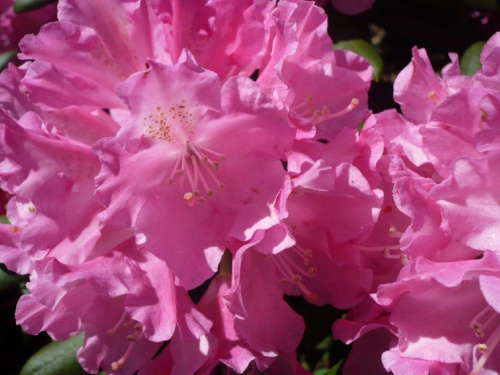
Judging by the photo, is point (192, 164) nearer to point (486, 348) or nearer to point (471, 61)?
point (486, 348)

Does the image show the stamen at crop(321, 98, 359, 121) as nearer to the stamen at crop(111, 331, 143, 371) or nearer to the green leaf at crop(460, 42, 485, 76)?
the green leaf at crop(460, 42, 485, 76)

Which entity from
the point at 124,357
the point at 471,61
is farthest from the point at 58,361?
the point at 471,61

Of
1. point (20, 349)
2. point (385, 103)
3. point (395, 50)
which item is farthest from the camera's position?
point (395, 50)

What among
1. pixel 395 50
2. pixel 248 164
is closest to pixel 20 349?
pixel 248 164

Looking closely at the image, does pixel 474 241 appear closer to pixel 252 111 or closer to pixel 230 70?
pixel 252 111

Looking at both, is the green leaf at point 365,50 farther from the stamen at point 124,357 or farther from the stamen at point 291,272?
the stamen at point 124,357

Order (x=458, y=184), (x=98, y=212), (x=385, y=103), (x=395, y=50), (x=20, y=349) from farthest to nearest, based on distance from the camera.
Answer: (x=395, y=50), (x=20, y=349), (x=385, y=103), (x=98, y=212), (x=458, y=184)
